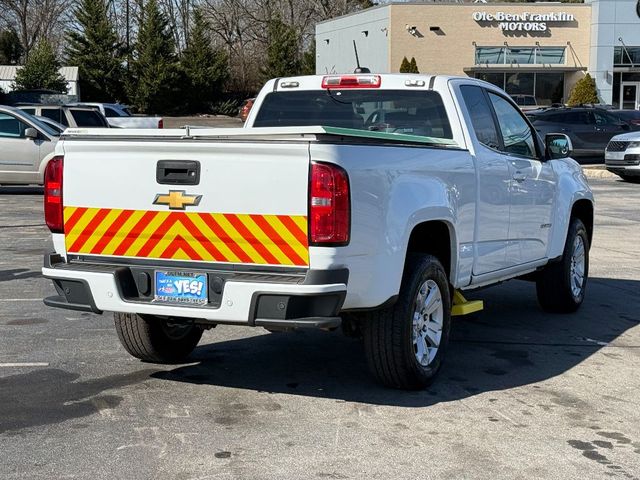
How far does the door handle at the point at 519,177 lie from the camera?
7.71 meters

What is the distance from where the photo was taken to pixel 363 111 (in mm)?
7512

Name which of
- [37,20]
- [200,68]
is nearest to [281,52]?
[200,68]

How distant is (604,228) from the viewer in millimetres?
15500

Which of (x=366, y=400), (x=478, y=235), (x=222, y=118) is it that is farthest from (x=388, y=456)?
(x=222, y=118)

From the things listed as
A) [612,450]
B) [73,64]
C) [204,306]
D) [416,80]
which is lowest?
[612,450]

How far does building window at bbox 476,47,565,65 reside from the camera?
5756cm

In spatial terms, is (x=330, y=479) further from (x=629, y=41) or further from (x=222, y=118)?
(x=222, y=118)

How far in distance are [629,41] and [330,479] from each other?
54.5 m

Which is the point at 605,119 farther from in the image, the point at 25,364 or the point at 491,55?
the point at 491,55

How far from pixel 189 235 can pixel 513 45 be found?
54.6 metres

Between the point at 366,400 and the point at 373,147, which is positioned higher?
the point at 373,147

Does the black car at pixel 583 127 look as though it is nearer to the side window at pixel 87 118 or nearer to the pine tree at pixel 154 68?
the side window at pixel 87 118

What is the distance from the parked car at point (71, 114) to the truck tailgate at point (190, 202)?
61.0 feet

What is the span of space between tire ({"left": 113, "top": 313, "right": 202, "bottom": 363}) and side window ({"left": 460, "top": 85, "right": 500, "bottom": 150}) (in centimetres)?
248
